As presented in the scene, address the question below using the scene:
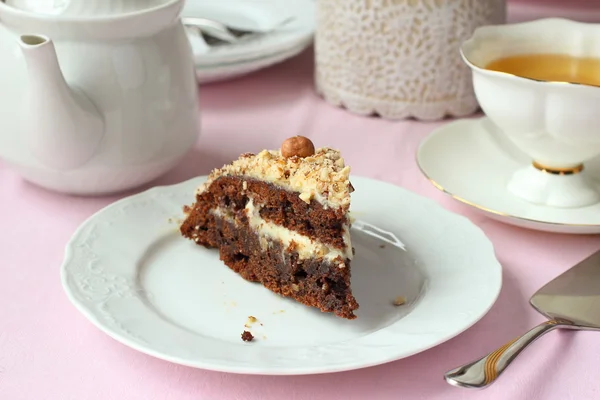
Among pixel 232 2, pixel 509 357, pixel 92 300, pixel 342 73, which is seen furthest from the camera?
pixel 232 2

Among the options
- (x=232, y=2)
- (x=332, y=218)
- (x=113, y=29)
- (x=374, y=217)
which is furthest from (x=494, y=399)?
(x=232, y=2)

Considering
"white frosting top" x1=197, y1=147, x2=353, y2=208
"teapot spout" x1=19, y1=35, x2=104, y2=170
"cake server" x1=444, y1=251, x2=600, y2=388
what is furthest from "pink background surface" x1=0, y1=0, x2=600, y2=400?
"white frosting top" x1=197, y1=147, x2=353, y2=208

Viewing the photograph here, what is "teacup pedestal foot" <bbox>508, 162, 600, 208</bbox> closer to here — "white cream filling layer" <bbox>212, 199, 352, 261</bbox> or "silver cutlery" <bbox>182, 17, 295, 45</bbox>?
"white cream filling layer" <bbox>212, 199, 352, 261</bbox>

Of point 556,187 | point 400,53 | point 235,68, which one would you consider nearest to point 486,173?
point 556,187

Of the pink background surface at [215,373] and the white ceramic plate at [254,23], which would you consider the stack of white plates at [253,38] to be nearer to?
the white ceramic plate at [254,23]

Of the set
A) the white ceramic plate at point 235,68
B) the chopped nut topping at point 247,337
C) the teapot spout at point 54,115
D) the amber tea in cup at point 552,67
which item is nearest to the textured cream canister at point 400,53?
the white ceramic plate at point 235,68

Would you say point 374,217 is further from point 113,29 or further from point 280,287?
point 113,29
